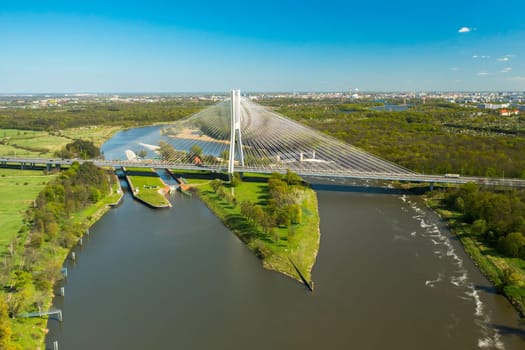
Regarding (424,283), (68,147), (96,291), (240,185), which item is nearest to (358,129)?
(240,185)

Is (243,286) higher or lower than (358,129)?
lower

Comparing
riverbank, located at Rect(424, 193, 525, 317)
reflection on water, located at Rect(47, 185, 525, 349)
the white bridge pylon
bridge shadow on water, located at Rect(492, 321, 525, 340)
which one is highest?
the white bridge pylon

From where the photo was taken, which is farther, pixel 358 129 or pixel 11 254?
pixel 358 129

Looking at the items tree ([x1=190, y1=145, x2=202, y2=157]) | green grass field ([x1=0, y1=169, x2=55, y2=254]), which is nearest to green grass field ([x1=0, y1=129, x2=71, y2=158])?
green grass field ([x1=0, y1=169, x2=55, y2=254])

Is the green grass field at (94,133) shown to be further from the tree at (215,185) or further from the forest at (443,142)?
the forest at (443,142)

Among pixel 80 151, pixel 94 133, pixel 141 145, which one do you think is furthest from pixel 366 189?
pixel 94 133

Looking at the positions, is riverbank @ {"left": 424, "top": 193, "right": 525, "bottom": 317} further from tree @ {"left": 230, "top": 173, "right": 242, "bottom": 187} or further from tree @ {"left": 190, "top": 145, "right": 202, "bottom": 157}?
tree @ {"left": 190, "top": 145, "right": 202, "bottom": 157}

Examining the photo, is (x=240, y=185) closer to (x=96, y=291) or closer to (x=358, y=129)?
(x=96, y=291)
